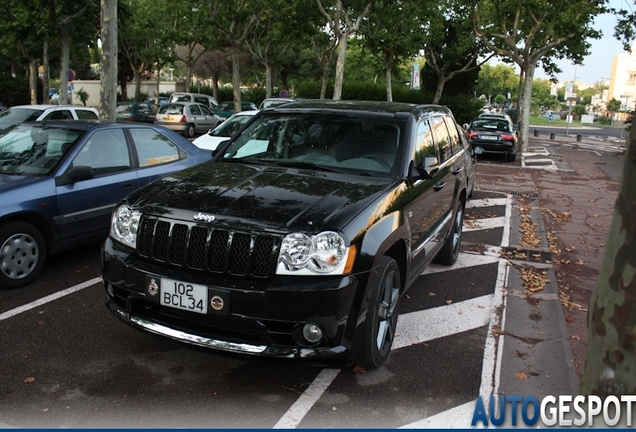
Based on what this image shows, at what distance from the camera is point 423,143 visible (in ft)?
16.6

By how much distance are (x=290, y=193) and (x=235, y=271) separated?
2.48ft

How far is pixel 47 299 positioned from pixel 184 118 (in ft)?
66.2

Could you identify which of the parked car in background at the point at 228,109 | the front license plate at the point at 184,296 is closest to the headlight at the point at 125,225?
the front license plate at the point at 184,296

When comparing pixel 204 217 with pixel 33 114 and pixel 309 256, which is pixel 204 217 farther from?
pixel 33 114

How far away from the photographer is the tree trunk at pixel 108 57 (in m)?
11.6

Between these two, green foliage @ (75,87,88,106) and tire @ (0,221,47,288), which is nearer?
tire @ (0,221,47,288)

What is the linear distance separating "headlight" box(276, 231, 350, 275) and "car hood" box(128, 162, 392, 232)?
7cm

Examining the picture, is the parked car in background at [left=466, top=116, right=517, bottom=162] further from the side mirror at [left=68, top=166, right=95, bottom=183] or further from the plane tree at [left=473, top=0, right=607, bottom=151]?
the side mirror at [left=68, top=166, right=95, bottom=183]

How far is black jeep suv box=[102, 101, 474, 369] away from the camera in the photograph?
132 inches

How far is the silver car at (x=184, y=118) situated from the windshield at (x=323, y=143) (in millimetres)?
19912

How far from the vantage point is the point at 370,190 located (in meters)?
4.04

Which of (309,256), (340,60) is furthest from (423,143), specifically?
(340,60)

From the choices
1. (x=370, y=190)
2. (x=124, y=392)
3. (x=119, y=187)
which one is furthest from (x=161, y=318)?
(x=119, y=187)

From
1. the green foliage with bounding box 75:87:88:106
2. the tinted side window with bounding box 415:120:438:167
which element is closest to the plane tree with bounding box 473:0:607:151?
the tinted side window with bounding box 415:120:438:167
